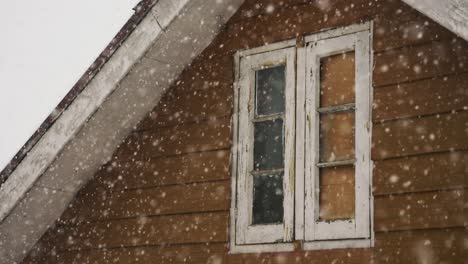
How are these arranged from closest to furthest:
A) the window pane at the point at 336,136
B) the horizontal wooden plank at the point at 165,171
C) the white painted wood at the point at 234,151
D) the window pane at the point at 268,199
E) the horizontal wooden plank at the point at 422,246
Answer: the horizontal wooden plank at the point at 422,246 < the window pane at the point at 336,136 < the window pane at the point at 268,199 < the white painted wood at the point at 234,151 < the horizontal wooden plank at the point at 165,171

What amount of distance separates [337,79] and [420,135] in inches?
33.7

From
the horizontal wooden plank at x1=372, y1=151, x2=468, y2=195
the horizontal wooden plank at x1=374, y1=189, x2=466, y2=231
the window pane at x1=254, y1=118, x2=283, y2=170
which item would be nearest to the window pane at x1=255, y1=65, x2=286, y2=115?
the window pane at x1=254, y1=118, x2=283, y2=170

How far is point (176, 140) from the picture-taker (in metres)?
6.29

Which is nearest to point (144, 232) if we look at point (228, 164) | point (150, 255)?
point (150, 255)

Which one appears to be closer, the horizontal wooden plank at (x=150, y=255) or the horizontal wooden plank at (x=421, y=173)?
the horizontal wooden plank at (x=421, y=173)

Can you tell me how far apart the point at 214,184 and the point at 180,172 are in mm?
379

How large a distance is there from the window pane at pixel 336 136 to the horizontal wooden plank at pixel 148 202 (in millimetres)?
877

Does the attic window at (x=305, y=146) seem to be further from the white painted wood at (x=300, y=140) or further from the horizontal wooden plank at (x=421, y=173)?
the horizontal wooden plank at (x=421, y=173)

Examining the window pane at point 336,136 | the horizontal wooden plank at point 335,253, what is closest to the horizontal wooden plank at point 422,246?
the horizontal wooden plank at point 335,253

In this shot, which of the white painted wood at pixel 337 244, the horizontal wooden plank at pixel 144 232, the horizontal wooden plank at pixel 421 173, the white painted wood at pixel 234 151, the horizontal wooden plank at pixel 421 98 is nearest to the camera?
the horizontal wooden plank at pixel 421 173

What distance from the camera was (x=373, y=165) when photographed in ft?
17.0

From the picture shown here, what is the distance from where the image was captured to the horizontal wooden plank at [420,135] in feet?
16.0

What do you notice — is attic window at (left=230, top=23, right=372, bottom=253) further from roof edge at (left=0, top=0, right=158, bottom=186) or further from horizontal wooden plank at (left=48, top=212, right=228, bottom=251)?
roof edge at (left=0, top=0, right=158, bottom=186)

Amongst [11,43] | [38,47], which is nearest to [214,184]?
[38,47]
